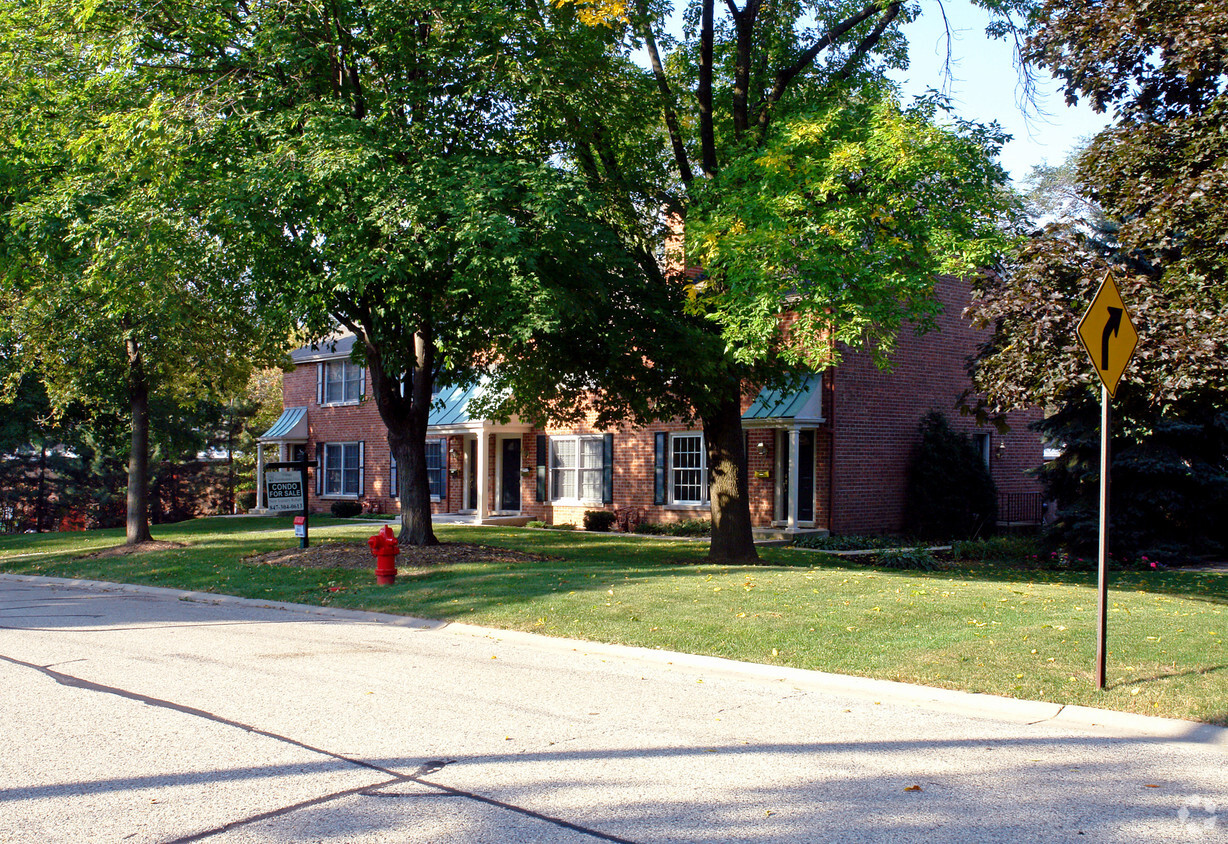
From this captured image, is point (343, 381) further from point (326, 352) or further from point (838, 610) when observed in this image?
point (838, 610)

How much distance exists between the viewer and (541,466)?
90.9ft

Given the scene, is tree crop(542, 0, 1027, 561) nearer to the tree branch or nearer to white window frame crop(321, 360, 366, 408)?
the tree branch

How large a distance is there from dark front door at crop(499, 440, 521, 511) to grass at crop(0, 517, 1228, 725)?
10430mm

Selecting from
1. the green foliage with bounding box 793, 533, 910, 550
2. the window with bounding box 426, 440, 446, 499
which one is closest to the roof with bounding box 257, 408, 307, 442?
the window with bounding box 426, 440, 446, 499

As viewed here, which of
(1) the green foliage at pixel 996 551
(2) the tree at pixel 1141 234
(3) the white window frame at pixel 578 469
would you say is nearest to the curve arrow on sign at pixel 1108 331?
(2) the tree at pixel 1141 234

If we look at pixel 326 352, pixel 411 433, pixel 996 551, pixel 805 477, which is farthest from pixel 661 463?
pixel 326 352

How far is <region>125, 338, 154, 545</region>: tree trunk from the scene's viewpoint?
68.9ft

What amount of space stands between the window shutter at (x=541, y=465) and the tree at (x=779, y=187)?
1046 centimetres

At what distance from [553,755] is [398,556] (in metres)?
11.3

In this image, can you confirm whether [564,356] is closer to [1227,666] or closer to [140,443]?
[1227,666]

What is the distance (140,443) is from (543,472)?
1051cm

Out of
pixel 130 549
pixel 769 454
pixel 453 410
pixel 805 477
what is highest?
pixel 453 410

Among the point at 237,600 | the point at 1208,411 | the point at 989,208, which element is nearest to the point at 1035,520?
the point at 1208,411

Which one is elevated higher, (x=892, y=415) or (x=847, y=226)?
(x=847, y=226)
